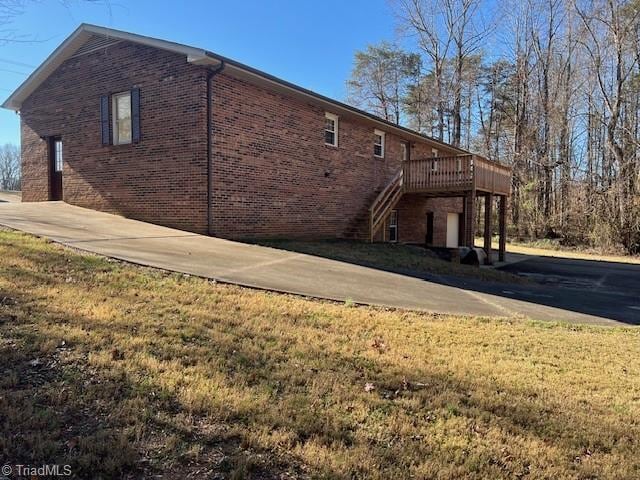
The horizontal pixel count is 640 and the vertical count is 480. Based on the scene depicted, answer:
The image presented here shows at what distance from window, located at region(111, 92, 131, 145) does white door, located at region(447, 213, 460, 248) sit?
56.5 feet

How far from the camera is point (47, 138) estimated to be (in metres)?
15.9

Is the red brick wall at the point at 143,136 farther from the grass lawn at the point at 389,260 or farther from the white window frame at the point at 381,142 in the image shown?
the white window frame at the point at 381,142

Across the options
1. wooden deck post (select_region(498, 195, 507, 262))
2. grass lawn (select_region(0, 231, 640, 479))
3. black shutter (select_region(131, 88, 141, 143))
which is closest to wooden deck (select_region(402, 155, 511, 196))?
wooden deck post (select_region(498, 195, 507, 262))

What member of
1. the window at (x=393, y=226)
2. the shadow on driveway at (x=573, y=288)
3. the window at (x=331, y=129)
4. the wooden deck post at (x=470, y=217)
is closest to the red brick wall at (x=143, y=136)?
the shadow on driveway at (x=573, y=288)

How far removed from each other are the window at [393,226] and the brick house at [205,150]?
200cm

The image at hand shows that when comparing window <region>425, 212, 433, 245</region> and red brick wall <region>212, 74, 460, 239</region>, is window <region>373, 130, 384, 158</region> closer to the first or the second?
red brick wall <region>212, 74, 460, 239</region>

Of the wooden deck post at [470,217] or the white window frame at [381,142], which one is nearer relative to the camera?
the wooden deck post at [470,217]

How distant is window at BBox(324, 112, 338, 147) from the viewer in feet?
52.5

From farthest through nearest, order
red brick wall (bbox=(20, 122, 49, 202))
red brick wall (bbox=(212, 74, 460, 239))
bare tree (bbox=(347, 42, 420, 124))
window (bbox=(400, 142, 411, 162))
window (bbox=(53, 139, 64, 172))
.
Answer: bare tree (bbox=(347, 42, 420, 124)) → window (bbox=(400, 142, 411, 162)) → red brick wall (bbox=(20, 122, 49, 202)) → window (bbox=(53, 139, 64, 172)) → red brick wall (bbox=(212, 74, 460, 239))

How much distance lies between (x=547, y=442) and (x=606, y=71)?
94.5 ft

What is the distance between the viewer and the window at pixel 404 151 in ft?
67.6

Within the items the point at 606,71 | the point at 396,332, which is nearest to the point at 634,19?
the point at 606,71

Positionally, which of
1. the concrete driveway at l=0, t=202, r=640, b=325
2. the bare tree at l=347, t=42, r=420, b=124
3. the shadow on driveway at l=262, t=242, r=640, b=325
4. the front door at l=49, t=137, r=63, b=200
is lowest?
the shadow on driveway at l=262, t=242, r=640, b=325

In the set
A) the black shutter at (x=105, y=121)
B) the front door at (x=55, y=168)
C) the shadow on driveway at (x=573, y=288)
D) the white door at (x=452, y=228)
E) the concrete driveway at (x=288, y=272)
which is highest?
the black shutter at (x=105, y=121)
